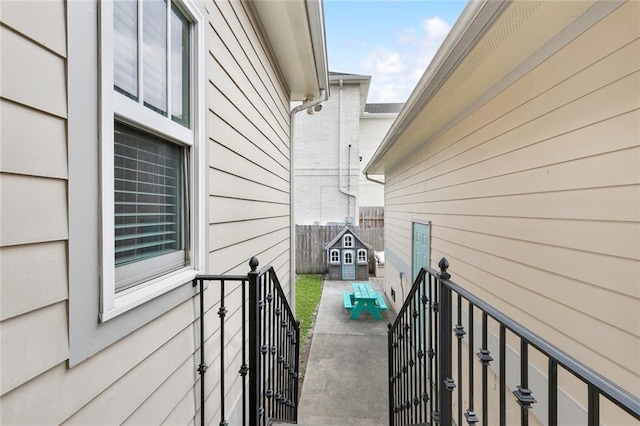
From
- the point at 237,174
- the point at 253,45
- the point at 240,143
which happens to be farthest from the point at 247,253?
the point at 253,45

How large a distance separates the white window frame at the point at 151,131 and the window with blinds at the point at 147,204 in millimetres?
45

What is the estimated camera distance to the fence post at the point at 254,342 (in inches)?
60.9

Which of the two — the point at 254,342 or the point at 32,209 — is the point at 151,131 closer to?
the point at 32,209

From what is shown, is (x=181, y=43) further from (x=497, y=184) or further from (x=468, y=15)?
(x=497, y=184)

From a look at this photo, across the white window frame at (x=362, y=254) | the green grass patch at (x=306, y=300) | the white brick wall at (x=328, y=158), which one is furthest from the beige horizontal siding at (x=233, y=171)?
the white brick wall at (x=328, y=158)

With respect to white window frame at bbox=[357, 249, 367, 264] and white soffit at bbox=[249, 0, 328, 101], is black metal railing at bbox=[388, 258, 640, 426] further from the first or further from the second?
white window frame at bbox=[357, 249, 367, 264]

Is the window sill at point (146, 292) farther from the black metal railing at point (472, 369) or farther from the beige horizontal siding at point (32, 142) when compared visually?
the black metal railing at point (472, 369)

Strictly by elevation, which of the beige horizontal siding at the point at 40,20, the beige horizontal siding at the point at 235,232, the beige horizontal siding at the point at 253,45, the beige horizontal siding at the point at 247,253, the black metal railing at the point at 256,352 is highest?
the beige horizontal siding at the point at 253,45

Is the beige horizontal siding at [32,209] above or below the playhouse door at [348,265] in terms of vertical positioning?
above

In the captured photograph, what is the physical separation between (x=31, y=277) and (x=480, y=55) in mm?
2510

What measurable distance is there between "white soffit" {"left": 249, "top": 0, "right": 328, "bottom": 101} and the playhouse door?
19.5ft

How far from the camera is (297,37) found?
2.86 m

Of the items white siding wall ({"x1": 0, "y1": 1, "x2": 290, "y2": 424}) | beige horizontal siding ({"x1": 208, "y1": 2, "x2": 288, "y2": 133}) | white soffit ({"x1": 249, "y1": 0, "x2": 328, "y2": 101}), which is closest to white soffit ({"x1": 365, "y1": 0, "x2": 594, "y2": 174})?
white soffit ({"x1": 249, "y1": 0, "x2": 328, "y2": 101})

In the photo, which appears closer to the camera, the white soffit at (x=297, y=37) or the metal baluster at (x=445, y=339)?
the metal baluster at (x=445, y=339)
